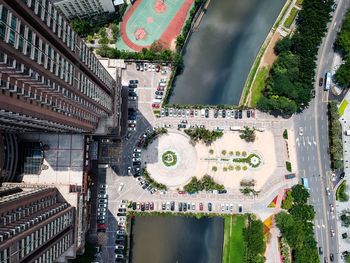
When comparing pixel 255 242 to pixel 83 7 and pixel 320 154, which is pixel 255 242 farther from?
pixel 83 7

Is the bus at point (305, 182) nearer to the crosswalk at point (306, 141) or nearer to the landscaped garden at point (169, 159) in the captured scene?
the crosswalk at point (306, 141)

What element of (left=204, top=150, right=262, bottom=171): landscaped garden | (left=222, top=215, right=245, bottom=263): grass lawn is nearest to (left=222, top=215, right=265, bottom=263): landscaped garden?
(left=222, top=215, right=245, bottom=263): grass lawn

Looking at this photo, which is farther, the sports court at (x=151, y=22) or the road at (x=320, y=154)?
the sports court at (x=151, y=22)

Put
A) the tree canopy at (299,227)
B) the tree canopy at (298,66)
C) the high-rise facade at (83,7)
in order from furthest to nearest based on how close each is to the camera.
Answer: the tree canopy at (298,66)
the high-rise facade at (83,7)
the tree canopy at (299,227)

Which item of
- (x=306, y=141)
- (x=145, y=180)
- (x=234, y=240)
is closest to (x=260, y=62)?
(x=306, y=141)

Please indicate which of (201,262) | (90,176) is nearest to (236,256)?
(201,262)

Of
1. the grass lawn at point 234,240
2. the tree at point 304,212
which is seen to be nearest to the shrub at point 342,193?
the tree at point 304,212
